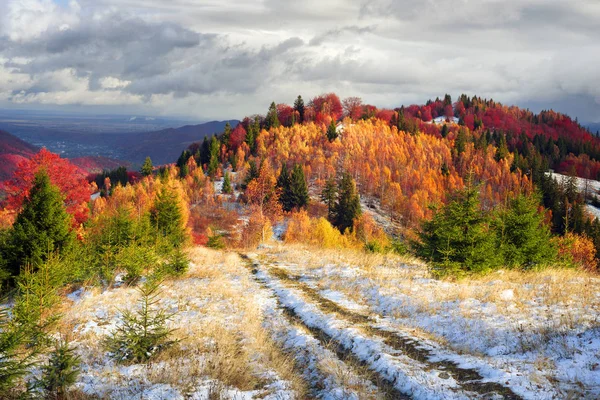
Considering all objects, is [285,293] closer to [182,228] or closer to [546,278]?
[546,278]

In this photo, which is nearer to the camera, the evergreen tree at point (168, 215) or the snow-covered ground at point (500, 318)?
the snow-covered ground at point (500, 318)

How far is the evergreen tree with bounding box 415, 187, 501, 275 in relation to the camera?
16.0 metres

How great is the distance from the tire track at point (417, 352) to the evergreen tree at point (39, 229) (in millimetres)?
12590

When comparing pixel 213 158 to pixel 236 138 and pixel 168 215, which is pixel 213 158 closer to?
pixel 236 138

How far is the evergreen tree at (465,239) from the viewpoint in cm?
1597

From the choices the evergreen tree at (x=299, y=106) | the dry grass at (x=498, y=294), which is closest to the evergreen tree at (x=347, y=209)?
the dry grass at (x=498, y=294)

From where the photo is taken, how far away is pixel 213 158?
13312 centimetres

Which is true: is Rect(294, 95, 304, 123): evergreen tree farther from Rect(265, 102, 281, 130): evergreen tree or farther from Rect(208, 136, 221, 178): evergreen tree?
Rect(208, 136, 221, 178): evergreen tree

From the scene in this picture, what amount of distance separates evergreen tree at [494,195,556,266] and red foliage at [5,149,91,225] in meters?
32.0

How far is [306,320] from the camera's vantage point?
12312mm

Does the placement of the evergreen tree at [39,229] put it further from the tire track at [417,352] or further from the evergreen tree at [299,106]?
the evergreen tree at [299,106]

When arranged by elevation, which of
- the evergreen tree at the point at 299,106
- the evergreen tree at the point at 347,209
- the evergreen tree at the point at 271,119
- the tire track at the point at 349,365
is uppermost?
the evergreen tree at the point at 299,106

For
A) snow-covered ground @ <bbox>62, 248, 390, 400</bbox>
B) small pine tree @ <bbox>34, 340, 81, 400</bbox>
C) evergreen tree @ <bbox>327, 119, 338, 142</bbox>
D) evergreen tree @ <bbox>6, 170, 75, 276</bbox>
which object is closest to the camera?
small pine tree @ <bbox>34, 340, 81, 400</bbox>

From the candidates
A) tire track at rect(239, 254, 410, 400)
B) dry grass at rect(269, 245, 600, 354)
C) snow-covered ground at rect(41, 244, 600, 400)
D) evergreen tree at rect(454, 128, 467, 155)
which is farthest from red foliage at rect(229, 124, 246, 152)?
tire track at rect(239, 254, 410, 400)
